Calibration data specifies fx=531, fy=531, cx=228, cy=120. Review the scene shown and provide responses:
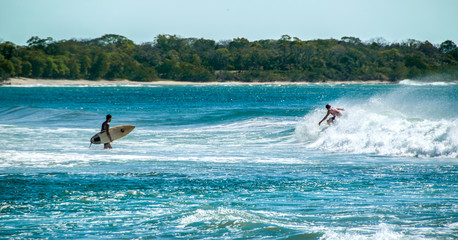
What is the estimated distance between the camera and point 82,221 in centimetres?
837

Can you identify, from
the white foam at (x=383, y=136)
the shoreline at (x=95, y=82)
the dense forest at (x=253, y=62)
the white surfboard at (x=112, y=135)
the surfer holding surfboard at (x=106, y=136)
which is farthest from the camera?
the dense forest at (x=253, y=62)

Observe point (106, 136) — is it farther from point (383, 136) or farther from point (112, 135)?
point (383, 136)

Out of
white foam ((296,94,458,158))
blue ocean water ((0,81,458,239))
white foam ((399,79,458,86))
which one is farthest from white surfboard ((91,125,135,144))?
white foam ((399,79,458,86))

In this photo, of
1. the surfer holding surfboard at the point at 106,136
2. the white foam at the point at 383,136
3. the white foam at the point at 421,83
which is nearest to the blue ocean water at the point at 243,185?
the white foam at the point at 383,136

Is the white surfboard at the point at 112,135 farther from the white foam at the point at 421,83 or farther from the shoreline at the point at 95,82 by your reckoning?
the white foam at the point at 421,83

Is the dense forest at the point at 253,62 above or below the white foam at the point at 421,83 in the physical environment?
above

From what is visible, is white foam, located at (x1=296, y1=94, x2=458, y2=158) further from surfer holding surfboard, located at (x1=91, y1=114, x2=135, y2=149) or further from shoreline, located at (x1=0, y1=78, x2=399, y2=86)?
shoreline, located at (x1=0, y1=78, x2=399, y2=86)

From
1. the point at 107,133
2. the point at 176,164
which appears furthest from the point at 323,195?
the point at 107,133

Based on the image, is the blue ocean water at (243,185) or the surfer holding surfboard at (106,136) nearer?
the blue ocean water at (243,185)

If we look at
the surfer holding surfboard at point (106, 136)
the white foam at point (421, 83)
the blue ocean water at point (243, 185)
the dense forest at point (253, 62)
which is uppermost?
the dense forest at point (253, 62)

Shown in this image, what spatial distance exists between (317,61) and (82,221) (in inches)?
6993

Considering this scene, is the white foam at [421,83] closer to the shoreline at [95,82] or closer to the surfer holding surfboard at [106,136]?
the shoreline at [95,82]

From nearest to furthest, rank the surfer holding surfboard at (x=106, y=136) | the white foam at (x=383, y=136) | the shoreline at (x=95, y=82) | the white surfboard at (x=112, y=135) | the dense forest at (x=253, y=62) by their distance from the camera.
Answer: the white foam at (x=383, y=136) → the surfer holding surfboard at (x=106, y=136) → the white surfboard at (x=112, y=135) → the shoreline at (x=95, y=82) → the dense forest at (x=253, y=62)

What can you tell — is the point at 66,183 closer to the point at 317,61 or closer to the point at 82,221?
the point at 82,221
